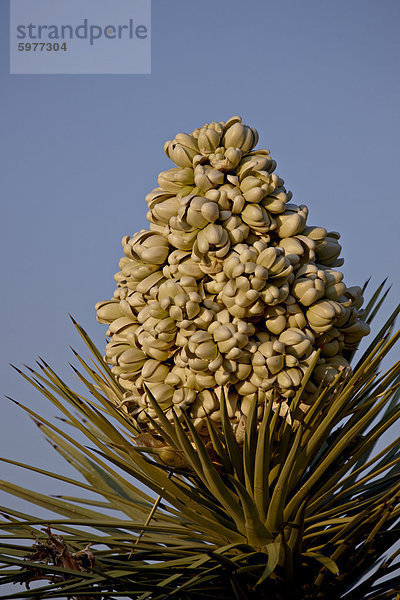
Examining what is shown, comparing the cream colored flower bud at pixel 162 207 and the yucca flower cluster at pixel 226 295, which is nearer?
the yucca flower cluster at pixel 226 295

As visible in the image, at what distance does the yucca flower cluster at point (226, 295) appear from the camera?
2.48m

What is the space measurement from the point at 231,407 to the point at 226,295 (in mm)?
401

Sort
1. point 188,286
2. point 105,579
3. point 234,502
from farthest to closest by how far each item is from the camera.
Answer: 1. point 188,286
2. point 234,502
3. point 105,579

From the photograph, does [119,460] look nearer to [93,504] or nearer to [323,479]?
[93,504]

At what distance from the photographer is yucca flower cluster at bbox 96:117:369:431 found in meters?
2.48

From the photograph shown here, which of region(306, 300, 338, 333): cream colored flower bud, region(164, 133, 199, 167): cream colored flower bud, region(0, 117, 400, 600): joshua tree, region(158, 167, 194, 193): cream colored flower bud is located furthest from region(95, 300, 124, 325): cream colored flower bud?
region(306, 300, 338, 333): cream colored flower bud

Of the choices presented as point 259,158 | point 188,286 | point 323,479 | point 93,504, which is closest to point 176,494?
point 93,504

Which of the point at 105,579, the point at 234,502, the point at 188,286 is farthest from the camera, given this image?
the point at 188,286

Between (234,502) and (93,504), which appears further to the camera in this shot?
(93,504)

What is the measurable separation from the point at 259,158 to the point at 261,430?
104 centimetres

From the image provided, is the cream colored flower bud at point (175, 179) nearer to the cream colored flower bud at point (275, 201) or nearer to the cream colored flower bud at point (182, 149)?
the cream colored flower bud at point (182, 149)

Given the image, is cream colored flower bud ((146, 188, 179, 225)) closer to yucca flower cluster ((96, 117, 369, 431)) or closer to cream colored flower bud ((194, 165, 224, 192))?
yucca flower cluster ((96, 117, 369, 431))

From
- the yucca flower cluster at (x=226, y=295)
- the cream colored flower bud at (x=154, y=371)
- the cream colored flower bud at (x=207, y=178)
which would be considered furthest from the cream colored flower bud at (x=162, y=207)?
the cream colored flower bud at (x=154, y=371)

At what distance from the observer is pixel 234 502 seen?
2.38 meters
